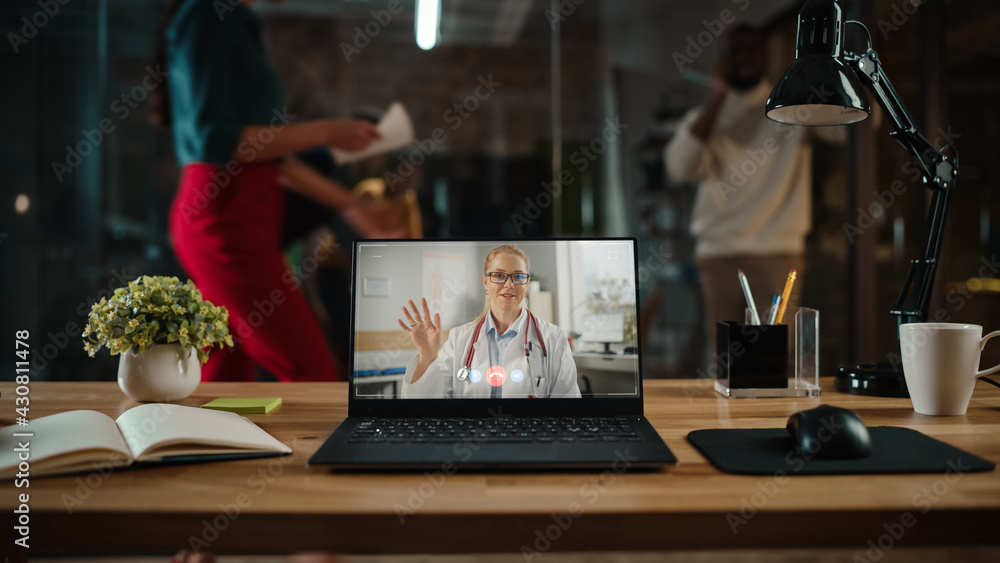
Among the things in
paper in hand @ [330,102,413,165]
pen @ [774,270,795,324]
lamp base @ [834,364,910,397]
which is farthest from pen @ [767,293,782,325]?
paper in hand @ [330,102,413,165]

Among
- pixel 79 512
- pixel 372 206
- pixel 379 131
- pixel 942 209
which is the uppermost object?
pixel 379 131

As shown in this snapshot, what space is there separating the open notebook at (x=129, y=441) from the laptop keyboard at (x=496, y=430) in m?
0.13

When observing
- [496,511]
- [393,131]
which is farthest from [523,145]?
[496,511]

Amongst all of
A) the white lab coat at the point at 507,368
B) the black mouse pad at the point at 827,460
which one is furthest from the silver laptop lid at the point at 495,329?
the black mouse pad at the point at 827,460

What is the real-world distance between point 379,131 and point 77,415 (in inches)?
67.6

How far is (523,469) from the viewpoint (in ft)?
2.19

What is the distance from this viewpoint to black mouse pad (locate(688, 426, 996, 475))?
0.65 metres

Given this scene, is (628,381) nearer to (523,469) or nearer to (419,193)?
(523,469)

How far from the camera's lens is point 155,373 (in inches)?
40.5

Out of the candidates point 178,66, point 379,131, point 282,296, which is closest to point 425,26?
point 379,131

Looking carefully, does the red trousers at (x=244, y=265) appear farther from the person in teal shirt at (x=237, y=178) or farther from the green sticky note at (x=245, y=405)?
the green sticky note at (x=245, y=405)

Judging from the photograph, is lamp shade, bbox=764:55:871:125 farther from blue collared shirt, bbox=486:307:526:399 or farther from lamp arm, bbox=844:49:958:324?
blue collared shirt, bbox=486:307:526:399

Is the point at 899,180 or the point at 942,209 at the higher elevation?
the point at 899,180

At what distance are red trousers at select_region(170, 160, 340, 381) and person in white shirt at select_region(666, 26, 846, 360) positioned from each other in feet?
5.24
